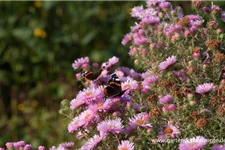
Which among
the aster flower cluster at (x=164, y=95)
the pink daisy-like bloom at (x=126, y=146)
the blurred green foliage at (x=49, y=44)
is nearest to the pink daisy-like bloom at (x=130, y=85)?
the aster flower cluster at (x=164, y=95)

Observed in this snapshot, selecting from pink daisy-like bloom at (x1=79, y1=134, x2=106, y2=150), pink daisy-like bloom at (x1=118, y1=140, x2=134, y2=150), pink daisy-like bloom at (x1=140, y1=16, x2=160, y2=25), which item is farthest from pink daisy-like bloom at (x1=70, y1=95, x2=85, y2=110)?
pink daisy-like bloom at (x1=140, y1=16, x2=160, y2=25)

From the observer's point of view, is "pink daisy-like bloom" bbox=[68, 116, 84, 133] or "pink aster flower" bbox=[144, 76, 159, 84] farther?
"pink aster flower" bbox=[144, 76, 159, 84]

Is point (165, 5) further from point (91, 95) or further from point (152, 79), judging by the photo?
point (91, 95)

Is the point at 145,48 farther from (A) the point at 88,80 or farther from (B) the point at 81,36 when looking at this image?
(B) the point at 81,36

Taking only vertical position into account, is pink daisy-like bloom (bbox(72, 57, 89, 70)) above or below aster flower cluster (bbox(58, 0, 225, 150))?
above

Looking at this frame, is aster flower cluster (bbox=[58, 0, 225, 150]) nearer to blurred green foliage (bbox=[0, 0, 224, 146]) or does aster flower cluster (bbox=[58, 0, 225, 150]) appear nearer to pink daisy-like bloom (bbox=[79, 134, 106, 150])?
pink daisy-like bloom (bbox=[79, 134, 106, 150])

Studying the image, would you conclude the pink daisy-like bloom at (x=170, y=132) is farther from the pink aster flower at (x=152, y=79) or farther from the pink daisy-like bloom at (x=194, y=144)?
the pink aster flower at (x=152, y=79)

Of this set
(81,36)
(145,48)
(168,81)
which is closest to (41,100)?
(81,36)

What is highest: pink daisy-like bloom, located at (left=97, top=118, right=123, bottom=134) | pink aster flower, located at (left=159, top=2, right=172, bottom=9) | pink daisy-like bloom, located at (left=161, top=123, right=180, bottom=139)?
pink aster flower, located at (left=159, top=2, right=172, bottom=9)
